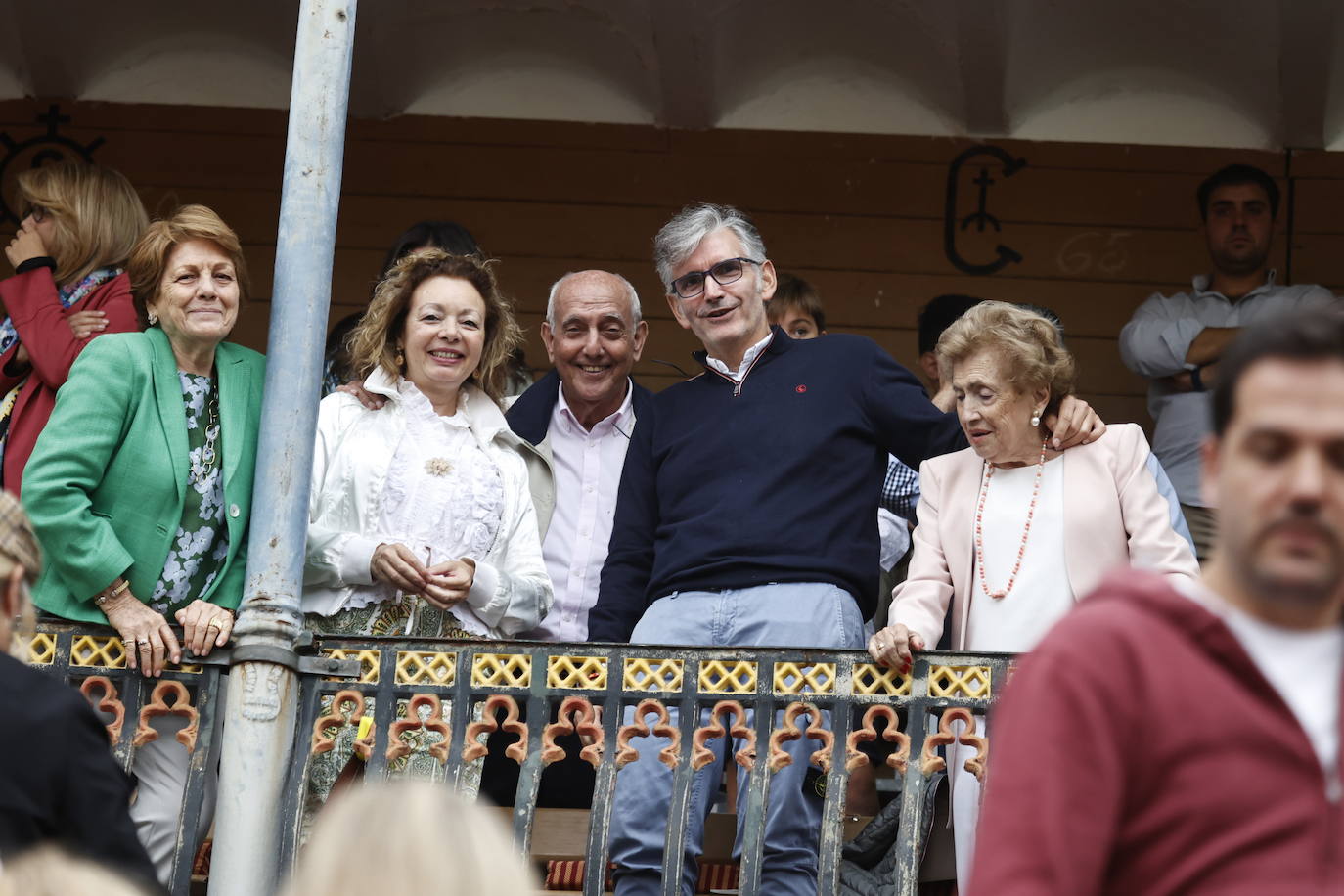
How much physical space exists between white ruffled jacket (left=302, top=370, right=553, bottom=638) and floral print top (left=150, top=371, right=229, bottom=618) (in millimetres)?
257

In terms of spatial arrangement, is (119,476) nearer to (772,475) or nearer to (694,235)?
(772,475)

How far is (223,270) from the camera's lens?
16.1 ft

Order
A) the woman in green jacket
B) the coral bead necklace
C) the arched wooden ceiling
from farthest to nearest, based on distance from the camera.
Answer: the arched wooden ceiling < the coral bead necklace < the woman in green jacket

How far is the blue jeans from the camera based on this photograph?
4.58m

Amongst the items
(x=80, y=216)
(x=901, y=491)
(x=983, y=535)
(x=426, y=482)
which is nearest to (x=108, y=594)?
(x=426, y=482)

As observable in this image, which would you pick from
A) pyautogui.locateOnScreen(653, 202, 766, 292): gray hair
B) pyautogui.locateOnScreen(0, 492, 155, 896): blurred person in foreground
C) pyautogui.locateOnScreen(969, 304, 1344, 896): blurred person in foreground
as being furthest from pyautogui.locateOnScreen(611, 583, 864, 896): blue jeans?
pyautogui.locateOnScreen(969, 304, 1344, 896): blurred person in foreground

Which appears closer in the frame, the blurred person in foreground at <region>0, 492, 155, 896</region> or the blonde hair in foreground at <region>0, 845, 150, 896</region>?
the blonde hair in foreground at <region>0, 845, 150, 896</region>

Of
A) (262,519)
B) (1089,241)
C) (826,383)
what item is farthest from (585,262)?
(262,519)

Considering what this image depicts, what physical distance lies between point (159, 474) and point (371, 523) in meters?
0.61

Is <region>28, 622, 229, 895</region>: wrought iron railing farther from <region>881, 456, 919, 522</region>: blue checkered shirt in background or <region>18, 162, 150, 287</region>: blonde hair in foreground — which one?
<region>881, 456, 919, 522</region>: blue checkered shirt in background

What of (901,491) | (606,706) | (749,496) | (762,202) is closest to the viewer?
(606,706)

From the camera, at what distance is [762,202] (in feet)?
25.0

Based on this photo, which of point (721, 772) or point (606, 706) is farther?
point (721, 772)

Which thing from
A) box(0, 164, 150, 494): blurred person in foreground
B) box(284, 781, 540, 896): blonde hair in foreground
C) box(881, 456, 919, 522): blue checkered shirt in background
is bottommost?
box(284, 781, 540, 896): blonde hair in foreground
